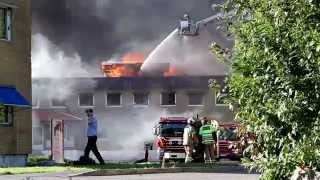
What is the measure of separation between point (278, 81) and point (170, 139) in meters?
22.7

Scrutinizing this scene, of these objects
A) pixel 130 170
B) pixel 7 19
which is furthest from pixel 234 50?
pixel 7 19

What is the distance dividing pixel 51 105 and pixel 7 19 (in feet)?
132

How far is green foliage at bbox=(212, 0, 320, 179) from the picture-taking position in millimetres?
6820

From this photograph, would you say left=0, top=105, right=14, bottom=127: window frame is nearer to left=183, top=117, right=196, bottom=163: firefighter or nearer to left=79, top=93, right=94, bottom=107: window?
left=183, top=117, right=196, bottom=163: firefighter

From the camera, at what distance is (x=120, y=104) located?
67875 millimetres

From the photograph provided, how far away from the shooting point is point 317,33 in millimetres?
6586

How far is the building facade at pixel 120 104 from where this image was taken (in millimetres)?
65312

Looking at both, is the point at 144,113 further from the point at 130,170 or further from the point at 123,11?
the point at 130,170

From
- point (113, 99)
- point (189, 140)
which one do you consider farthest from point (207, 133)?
point (113, 99)

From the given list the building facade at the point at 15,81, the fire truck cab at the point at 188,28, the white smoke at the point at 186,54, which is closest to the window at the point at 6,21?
the building facade at the point at 15,81

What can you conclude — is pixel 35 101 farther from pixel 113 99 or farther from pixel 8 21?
pixel 8 21

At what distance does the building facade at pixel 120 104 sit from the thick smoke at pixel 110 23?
273 inches

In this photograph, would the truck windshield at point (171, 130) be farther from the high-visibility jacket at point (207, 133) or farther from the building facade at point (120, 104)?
the building facade at point (120, 104)

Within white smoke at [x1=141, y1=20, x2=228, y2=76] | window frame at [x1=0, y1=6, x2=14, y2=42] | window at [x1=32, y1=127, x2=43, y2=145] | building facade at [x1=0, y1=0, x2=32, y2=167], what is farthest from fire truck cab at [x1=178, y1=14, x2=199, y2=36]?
window frame at [x1=0, y1=6, x2=14, y2=42]
